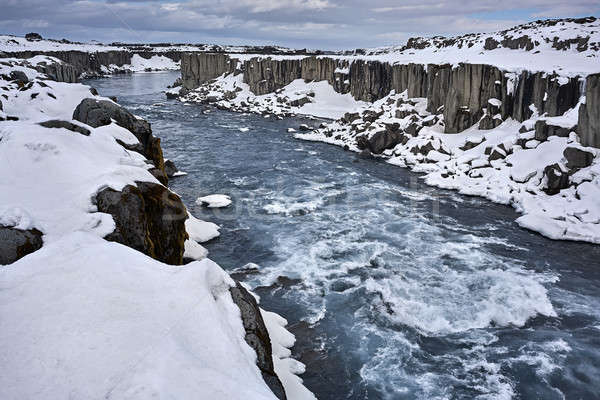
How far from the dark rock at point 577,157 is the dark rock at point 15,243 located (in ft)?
94.5

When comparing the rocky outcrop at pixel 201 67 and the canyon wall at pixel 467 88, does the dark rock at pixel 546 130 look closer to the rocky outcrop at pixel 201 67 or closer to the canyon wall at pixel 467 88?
the canyon wall at pixel 467 88

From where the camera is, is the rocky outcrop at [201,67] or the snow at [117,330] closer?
the snow at [117,330]

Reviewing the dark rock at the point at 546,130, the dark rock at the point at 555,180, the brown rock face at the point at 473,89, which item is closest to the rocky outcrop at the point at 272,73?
the brown rock face at the point at 473,89

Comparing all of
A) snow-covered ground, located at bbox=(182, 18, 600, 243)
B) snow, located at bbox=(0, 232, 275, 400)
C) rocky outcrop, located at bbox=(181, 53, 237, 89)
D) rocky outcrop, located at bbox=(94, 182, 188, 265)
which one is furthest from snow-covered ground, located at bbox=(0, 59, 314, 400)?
rocky outcrop, located at bbox=(181, 53, 237, 89)

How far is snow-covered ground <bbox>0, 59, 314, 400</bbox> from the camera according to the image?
6227mm

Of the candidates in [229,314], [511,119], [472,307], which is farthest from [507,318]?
[511,119]

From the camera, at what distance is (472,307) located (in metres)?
16.4

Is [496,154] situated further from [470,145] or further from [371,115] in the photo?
[371,115]

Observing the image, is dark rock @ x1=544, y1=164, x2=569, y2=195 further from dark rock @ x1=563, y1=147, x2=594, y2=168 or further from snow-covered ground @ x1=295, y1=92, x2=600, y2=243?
dark rock @ x1=563, y1=147, x2=594, y2=168

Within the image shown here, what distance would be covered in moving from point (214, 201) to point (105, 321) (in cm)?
1977

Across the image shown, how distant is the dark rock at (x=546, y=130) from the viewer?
2919 centimetres

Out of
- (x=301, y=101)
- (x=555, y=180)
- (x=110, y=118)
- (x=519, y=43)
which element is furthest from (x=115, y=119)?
(x=301, y=101)

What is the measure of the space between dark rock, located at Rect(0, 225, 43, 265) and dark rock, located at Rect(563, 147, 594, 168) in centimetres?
2880

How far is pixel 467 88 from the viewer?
39750 millimetres
